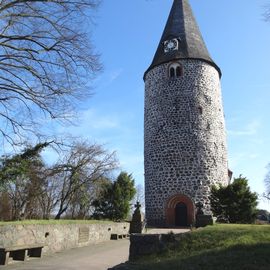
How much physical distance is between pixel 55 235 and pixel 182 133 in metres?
16.4

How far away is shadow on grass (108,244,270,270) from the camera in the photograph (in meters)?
7.46

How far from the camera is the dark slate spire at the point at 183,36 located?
30812mm

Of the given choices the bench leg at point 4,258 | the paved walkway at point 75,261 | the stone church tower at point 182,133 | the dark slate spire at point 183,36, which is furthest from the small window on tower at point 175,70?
the bench leg at point 4,258

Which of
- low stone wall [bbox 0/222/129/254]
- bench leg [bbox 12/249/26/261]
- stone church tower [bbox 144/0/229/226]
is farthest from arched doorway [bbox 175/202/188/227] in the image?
bench leg [bbox 12/249/26/261]

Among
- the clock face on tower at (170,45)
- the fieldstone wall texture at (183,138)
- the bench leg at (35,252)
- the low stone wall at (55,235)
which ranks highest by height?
the clock face on tower at (170,45)

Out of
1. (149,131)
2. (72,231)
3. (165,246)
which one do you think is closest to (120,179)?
(149,131)

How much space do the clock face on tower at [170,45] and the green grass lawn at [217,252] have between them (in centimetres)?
2269

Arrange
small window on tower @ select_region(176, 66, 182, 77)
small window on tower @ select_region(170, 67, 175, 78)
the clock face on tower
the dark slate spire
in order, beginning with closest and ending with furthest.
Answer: small window on tower @ select_region(176, 66, 182, 77), small window on tower @ select_region(170, 67, 175, 78), the dark slate spire, the clock face on tower

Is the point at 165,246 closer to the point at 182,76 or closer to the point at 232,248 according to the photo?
the point at 232,248

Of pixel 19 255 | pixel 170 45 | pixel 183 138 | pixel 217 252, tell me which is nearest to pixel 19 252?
pixel 19 255

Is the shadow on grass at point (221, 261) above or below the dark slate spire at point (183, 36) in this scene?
below

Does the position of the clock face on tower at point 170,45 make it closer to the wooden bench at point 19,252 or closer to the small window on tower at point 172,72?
the small window on tower at point 172,72

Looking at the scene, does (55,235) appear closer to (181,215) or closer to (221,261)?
(221,261)

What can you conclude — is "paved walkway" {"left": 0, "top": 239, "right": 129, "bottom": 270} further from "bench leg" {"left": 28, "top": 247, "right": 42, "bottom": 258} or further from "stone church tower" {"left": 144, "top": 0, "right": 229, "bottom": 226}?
"stone church tower" {"left": 144, "top": 0, "right": 229, "bottom": 226}
